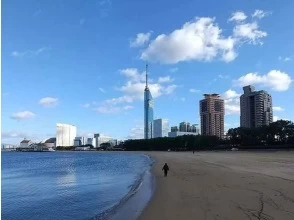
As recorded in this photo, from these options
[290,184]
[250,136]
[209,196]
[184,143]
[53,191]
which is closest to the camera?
[209,196]

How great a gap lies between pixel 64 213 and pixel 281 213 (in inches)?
401

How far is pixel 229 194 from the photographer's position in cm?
1964

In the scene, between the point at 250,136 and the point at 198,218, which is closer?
the point at 198,218

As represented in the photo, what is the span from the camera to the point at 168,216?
1460 centimetres

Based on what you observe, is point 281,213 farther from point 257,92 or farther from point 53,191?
point 257,92

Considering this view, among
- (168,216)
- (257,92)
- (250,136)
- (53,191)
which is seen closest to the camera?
(168,216)

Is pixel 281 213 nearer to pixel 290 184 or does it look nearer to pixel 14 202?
pixel 290 184

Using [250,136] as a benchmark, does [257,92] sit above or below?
above

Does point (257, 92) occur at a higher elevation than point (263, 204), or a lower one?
higher

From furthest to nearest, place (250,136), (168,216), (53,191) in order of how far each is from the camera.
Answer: (250,136) → (53,191) → (168,216)

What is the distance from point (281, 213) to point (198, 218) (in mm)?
2878

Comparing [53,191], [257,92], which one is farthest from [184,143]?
[53,191]

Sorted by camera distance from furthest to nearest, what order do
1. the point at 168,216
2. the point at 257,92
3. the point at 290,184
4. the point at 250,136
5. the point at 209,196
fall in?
1. the point at 257,92
2. the point at 250,136
3. the point at 290,184
4. the point at 209,196
5. the point at 168,216

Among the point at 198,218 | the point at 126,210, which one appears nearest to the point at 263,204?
the point at 198,218
